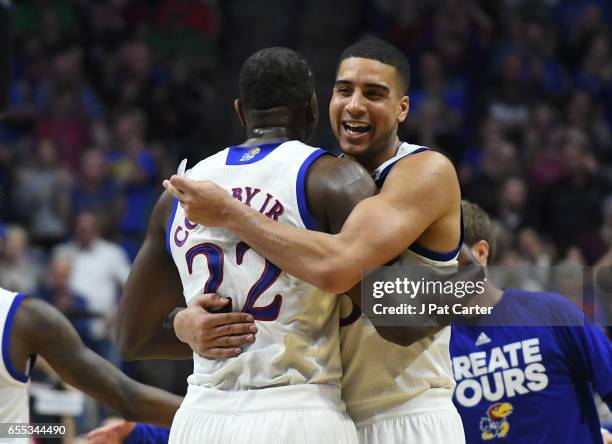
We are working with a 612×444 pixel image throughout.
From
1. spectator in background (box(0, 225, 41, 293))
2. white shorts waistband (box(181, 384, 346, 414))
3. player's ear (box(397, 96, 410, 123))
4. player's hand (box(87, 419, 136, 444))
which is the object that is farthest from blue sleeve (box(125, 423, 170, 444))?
spectator in background (box(0, 225, 41, 293))

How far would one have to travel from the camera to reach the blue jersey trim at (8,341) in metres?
4.09

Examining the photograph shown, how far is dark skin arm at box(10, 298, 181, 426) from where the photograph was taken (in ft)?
13.7

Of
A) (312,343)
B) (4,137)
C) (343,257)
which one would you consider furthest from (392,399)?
(4,137)

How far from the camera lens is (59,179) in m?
10.7

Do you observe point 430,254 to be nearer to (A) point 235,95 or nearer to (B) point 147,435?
(B) point 147,435

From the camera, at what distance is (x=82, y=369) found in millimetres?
4316

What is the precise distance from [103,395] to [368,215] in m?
1.69

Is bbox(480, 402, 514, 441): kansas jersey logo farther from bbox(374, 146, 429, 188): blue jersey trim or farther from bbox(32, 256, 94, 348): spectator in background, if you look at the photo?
bbox(32, 256, 94, 348): spectator in background

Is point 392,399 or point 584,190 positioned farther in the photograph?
point 584,190

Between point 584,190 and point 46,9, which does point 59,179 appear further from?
point 584,190

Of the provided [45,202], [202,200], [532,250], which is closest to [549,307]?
[202,200]

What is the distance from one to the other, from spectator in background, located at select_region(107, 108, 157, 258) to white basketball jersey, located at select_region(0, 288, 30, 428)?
242 inches

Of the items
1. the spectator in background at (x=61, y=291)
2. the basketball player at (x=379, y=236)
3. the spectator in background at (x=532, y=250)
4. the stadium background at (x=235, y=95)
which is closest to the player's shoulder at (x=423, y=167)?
the basketball player at (x=379, y=236)

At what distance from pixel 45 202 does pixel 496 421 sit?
7186 millimetres
